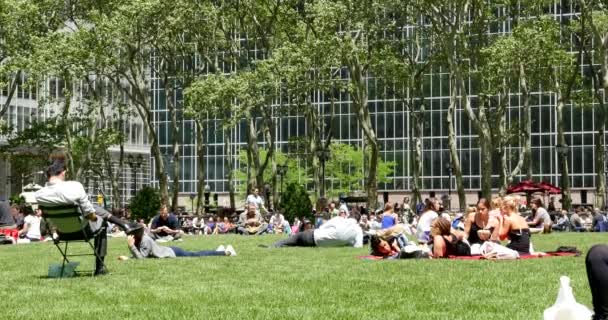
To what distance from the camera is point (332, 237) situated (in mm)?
25359

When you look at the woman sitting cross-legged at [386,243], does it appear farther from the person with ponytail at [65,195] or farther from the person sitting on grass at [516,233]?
the person with ponytail at [65,195]

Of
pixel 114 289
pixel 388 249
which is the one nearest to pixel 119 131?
pixel 388 249

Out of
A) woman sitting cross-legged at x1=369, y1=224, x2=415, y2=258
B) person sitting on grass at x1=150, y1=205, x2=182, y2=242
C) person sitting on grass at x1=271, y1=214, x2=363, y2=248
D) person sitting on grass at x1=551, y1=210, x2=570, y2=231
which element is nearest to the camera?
woman sitting cross-legged at x1=369, y1=224, x2=415, y2=258

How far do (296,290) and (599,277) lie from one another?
4.89 meters

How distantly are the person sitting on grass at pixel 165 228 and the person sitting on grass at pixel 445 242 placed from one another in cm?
1373

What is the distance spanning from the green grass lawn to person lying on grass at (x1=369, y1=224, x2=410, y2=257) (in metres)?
2.22

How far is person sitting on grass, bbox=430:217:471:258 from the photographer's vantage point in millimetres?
19141

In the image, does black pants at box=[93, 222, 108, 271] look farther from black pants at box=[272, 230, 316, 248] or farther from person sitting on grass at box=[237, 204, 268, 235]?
person sitting on grass at box=[237, 204, 268, 235]

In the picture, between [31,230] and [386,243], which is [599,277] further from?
[31,230]

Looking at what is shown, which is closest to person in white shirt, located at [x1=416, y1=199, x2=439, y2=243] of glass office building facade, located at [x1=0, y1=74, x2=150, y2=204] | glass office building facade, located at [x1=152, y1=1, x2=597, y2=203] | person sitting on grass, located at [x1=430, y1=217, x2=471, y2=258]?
person sitting on grass, located at [x1=430, y1=217, x2=471, y2=258]

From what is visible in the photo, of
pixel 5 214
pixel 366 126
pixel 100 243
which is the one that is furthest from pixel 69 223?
pixel 366 126

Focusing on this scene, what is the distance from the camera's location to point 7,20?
54.7 m

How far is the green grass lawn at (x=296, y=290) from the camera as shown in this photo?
31.5 feet

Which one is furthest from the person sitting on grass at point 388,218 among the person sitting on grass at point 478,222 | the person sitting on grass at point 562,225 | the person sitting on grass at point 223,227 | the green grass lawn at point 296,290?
the person sitting on grass at point 562,225
